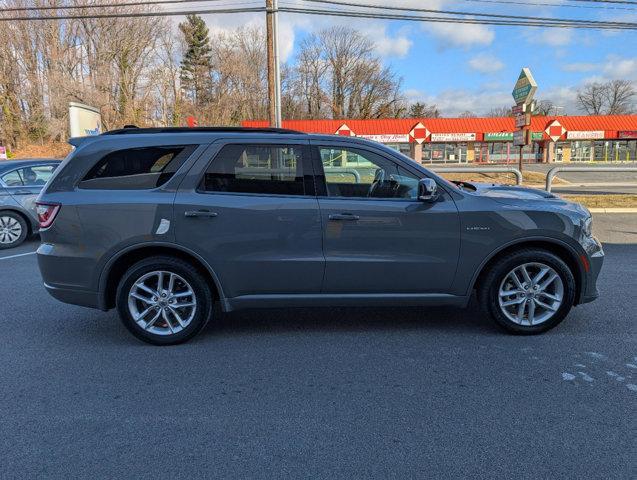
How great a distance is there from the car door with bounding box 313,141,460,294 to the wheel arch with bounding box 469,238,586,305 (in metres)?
0.31

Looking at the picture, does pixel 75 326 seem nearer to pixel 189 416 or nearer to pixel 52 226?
pixel 52 226

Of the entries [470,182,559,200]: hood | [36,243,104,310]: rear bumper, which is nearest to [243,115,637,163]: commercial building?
[470,182,559,200]: hood

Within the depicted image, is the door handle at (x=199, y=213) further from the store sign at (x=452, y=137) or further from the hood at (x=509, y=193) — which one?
the store sign at (x=452, y=137)

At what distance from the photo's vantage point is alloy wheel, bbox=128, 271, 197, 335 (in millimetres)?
4113

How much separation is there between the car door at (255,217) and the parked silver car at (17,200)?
6708mm

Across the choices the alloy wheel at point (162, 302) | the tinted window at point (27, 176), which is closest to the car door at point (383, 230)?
the alloy wheel at point (162, 302)

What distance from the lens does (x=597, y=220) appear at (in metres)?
10.9

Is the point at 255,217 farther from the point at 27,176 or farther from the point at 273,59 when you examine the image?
the point at 273,59

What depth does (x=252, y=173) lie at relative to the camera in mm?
4125

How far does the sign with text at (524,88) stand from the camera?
13.3 meters

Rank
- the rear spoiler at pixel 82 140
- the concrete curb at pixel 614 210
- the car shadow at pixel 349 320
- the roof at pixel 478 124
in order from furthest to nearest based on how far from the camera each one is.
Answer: the roof at pixel 478 124 → the concrete curb at pixel 614 210 → the car shadow at pixel 349 320 → the rear spoiler at pixel 82 140

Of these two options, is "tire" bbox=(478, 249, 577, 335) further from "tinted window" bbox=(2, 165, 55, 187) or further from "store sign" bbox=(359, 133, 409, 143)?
"store sign" bbox=(359, 133, 409, 143)

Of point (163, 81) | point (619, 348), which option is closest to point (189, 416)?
point (619, 348)

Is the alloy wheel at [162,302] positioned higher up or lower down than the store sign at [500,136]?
lower down
